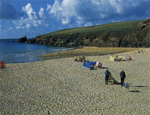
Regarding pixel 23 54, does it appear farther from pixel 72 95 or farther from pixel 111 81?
pixel 72 95

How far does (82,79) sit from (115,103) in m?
7.44

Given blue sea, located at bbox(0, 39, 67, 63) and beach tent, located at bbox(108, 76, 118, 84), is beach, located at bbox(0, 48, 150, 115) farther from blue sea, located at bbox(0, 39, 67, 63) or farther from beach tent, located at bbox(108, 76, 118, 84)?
blue sea, located at bbox(0, 39, 67, 63)

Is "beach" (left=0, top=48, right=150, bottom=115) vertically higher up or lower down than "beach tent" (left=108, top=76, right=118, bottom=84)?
lower down

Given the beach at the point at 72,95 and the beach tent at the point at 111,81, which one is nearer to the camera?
the beach at the point at 72,95

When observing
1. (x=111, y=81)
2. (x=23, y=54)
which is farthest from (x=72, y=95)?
(x=23, y=54)

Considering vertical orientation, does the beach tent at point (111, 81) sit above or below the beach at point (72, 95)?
above

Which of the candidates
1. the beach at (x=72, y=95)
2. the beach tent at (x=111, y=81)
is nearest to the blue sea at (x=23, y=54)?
the beach at (x=72, y=95)

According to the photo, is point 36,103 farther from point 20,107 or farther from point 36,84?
point 36,84

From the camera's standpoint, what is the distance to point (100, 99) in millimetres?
13406

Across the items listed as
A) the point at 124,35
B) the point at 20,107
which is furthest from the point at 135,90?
the point at 124,35

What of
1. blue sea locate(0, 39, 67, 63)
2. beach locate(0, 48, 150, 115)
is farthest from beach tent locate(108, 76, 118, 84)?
blue sea locate(0, 39, 67, 63)

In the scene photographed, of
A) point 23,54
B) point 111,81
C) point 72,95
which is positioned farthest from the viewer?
point 23,54

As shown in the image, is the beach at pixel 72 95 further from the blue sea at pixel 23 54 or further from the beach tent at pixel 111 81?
the blue sea at pixel 23 54

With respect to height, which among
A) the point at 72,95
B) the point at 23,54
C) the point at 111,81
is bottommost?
the point at 72,95
